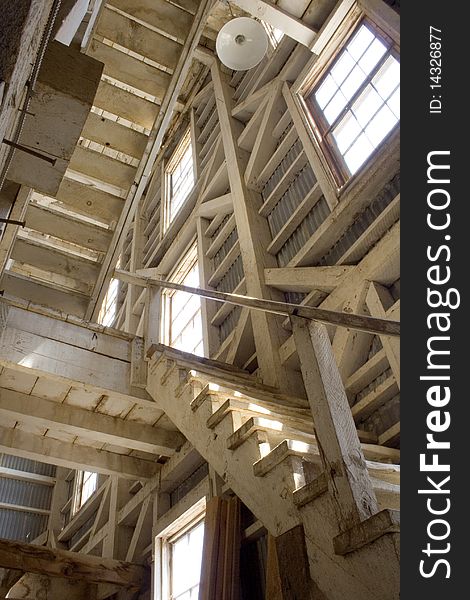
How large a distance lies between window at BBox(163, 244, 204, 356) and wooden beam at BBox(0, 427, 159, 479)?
1.83 meters

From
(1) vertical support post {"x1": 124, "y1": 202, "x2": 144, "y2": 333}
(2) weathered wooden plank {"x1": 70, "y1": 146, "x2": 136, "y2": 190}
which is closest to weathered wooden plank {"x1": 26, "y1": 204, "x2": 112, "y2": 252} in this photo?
(2) weathered wooden plank {"x1": 70, "y1": 146, "x2": 136, "y2": 190}

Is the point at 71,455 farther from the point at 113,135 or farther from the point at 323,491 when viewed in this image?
the point at 323,491

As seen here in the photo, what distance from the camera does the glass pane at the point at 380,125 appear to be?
559cm

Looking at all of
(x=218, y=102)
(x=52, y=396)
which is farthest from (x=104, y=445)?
(x=218, y=102)

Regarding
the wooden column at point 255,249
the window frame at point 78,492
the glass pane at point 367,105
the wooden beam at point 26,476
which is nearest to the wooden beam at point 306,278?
the wooden column at point 255,249

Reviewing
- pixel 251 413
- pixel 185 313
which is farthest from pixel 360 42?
pixel 251 413

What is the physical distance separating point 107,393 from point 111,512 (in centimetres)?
288

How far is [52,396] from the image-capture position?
5504 mm

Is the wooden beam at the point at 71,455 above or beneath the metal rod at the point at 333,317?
above

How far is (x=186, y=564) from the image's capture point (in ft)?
17.9

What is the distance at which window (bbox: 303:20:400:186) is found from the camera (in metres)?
5.79

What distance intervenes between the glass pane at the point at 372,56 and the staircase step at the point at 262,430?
493cm

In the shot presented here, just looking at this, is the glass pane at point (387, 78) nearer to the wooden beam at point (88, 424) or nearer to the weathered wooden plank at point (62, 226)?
the weathered wooden plank at point (62, 226)

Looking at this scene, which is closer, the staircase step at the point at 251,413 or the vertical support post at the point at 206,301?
the staircase step at the point at 251,413
